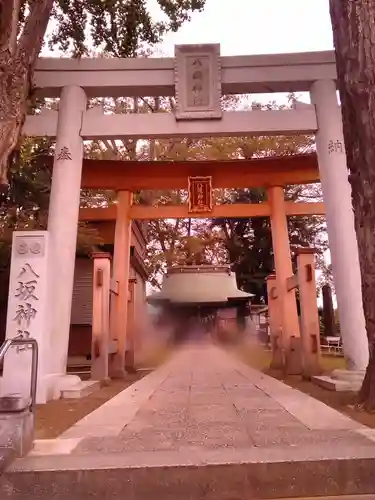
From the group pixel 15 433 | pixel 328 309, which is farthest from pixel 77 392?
pixel 328 309

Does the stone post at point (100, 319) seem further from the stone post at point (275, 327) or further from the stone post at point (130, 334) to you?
the stone post at point (275, 327)

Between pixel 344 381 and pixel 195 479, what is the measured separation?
4296mm

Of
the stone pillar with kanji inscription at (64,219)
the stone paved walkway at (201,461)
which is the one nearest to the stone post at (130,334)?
the stone pillar with kanji inscription at (64,219)

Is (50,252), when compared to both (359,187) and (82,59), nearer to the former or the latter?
(82,59)

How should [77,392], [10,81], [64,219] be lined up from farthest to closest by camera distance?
[64,219]
[77,392]
[10,81]

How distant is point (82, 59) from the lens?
309 inches

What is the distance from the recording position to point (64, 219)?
23.9 feet

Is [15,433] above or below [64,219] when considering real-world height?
below

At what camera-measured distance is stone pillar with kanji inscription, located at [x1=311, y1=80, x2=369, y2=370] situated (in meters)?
6.92

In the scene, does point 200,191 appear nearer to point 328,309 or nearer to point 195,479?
point 195,479

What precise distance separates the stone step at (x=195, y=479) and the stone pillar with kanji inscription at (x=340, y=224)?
4263 millimetres

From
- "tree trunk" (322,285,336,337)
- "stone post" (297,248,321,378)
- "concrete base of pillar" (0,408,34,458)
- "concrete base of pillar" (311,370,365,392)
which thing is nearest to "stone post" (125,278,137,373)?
"stone post" (297,248,321,378)

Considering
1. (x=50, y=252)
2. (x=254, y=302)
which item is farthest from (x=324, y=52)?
(x=254, y=302)

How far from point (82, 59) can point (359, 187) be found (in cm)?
520
